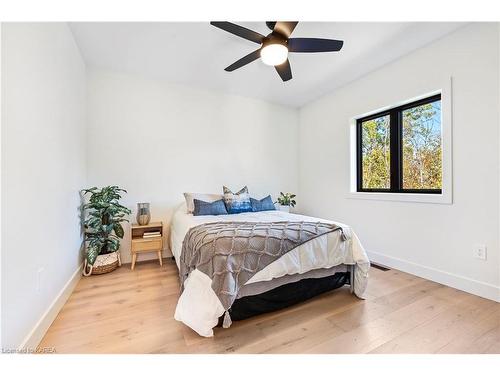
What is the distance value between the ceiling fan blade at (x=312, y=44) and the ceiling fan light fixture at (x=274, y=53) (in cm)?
10

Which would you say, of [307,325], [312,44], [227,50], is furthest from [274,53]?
[307,325]

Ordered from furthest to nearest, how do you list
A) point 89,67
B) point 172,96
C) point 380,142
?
1. point 172,96
2. point 380,142
3. point 89,67

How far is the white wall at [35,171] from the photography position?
3.88ft

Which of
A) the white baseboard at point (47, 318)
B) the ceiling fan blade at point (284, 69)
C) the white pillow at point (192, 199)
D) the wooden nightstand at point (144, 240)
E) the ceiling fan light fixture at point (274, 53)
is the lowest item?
the white baseboard at point (47, 318)

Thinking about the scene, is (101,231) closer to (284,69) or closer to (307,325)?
(307,325)

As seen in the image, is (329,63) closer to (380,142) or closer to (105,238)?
(380,142)

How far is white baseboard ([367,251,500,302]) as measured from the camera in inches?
75.7

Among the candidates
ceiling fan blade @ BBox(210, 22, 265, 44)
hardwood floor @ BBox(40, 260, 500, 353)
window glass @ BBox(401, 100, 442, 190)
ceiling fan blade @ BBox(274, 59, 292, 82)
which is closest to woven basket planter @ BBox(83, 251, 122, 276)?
hardwood floor @ BBox(40, 260, 500, 353)

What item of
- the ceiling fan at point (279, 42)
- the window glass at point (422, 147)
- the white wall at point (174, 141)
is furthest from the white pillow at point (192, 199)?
the window glass at point (422, 147)

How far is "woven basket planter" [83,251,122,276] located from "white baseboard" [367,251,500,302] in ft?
10.9

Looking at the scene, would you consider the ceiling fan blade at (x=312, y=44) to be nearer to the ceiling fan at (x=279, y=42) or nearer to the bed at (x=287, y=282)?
the ceiling fan at (x=279, y=42)
